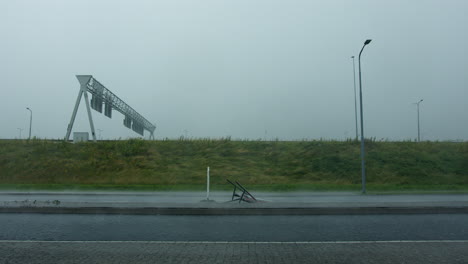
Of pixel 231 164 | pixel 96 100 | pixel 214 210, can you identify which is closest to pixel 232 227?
pixel 214 210

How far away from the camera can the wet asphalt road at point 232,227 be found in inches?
313

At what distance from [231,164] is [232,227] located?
21.3 m

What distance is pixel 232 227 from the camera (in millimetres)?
9117

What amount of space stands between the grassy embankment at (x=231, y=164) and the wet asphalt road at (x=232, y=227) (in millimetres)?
12217

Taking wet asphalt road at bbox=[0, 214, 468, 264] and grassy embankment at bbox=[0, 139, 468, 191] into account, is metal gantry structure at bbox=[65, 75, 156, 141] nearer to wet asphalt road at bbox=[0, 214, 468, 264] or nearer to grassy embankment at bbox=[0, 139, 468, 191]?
grassy embankment at bbox=[0, 139, 468, 191]

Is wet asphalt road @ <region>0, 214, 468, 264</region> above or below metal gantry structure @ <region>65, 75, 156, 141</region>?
below

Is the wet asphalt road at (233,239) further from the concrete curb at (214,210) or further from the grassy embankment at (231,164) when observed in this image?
the grassy embankment at (231,164)

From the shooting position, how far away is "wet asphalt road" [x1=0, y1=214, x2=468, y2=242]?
796cm

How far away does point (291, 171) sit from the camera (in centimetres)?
2897

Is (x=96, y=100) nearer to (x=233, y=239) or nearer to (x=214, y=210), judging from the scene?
(x=214, y=210)

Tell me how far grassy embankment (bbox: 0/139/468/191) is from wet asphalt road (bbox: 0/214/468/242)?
12.2 metres

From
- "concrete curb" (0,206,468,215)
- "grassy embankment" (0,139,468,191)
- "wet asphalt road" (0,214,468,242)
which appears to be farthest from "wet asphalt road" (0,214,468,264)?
"grassy embankment" (0,139,468,191)

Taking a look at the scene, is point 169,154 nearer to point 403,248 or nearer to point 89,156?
point 89,156

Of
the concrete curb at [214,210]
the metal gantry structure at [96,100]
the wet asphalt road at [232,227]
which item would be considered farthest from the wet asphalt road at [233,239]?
the metal gantry structure at [96,100]
